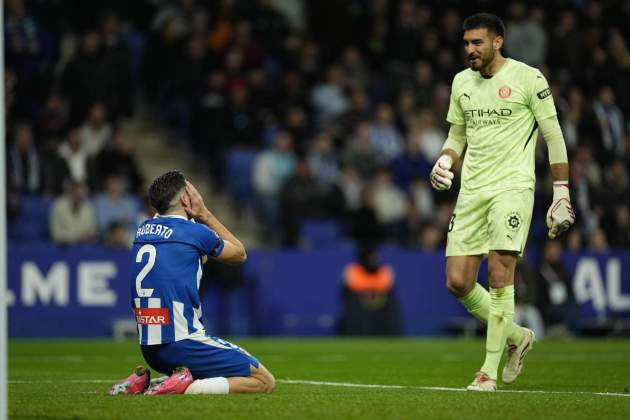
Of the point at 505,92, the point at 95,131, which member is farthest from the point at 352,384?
the point at 95,131

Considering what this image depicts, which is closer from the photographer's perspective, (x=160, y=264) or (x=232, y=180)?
(x=160, y=264)

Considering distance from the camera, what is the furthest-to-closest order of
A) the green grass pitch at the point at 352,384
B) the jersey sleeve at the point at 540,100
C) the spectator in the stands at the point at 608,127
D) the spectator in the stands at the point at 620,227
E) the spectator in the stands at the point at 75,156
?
the spectator in the stands at the point at 608,127
the spectator in the stands at the point at 620,227
the spectator in the stands at the point at 75,156
the jersey sleeve at the point at 540,100
the green grass pitch at the point at 352,384

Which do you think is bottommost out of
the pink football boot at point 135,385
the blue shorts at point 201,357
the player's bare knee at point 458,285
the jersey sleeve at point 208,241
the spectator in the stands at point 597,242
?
the pink football boot at point 135,385

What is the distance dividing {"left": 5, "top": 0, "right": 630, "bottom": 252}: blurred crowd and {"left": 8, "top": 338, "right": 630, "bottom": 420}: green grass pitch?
127 inches

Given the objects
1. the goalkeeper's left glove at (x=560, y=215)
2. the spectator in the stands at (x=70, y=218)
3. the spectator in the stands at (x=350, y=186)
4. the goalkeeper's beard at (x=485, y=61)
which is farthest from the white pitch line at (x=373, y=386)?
the spectator in the stands at (x=350, y=186)

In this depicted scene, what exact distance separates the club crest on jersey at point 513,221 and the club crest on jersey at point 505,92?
88 centimetres

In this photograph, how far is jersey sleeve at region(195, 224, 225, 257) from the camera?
334 inches

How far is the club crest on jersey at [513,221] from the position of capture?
370 inches

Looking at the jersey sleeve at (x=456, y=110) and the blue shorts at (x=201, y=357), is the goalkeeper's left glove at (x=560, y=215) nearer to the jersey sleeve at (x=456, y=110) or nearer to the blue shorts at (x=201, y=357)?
the jersey sleeve at (x=456, y=110)

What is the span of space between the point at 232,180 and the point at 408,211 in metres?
2.93

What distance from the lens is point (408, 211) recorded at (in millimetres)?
21125

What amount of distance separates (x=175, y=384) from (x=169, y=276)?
2.30ft

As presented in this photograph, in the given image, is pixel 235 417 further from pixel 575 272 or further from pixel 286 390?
pixel 575 272

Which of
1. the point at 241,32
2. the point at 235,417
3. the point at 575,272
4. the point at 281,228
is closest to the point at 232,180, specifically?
the point at 281,228
